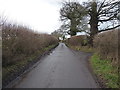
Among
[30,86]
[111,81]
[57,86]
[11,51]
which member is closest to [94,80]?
[111,81]

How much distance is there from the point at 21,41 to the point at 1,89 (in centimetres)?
598

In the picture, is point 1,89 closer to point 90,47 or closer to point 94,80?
point 94,80

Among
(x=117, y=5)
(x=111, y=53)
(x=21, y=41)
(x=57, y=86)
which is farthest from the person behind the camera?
(x=117, y=5)

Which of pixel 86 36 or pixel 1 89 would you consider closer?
pixel 1 89

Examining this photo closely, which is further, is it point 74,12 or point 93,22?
point 74,12

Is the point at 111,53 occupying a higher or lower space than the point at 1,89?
higher

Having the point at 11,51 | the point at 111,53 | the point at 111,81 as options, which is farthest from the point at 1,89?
the point at 111,53

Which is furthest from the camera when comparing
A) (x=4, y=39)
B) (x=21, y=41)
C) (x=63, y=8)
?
(x=63, y=8)

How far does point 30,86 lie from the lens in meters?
6.46

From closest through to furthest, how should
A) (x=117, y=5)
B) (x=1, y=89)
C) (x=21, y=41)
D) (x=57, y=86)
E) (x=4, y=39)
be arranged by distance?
(x=1, y=89), (x=57, y=86), (x=4, y=39), (x=21, y=41), (x=117, y=5)

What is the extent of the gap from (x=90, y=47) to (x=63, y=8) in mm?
12455

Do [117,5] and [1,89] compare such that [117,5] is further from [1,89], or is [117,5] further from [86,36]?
[1,89]

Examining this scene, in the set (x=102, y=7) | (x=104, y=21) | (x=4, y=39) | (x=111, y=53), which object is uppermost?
(x=102, y=7)

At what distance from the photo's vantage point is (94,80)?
7445 mm
